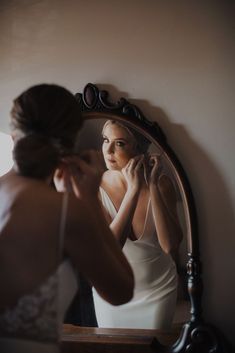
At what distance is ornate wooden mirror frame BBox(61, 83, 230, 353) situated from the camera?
1147mm

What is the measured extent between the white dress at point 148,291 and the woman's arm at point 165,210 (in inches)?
1.1

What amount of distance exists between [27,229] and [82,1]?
105cm

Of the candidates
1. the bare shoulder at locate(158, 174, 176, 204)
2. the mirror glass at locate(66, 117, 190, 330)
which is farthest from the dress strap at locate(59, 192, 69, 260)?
the bare shoulder at locate(158, 174, 176, 204)

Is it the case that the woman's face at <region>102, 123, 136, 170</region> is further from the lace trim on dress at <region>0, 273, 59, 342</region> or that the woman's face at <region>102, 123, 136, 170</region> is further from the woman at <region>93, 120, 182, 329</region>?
the lace trim on dress at <region>0, 273, 59, 342</region>

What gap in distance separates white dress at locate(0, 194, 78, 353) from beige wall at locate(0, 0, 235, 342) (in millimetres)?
644

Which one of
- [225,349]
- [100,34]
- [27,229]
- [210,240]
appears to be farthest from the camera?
Result: [100,34]

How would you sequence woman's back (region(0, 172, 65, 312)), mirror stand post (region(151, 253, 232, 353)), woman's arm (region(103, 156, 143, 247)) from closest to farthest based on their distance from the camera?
1. woman's back (region(0, 172, 65, 312))
2. mirror stand post (region(151, 253, 232, 353))
3. woman's arm (region(103, 156, 143, 247))

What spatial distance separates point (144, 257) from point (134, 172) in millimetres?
270

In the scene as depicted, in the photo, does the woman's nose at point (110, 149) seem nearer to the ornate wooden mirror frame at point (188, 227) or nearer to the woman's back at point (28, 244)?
the ornate wooden mirror frame at point (188, 227)

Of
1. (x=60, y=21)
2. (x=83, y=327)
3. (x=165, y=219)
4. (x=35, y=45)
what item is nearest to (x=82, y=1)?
(x=60, y=21)

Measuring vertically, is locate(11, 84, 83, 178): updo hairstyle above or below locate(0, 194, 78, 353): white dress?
above

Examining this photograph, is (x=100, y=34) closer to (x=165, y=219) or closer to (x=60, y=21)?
(x=60, y=21)

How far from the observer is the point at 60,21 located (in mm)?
1468

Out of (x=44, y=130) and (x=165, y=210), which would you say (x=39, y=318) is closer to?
(x=44, y=130)
